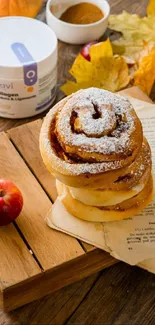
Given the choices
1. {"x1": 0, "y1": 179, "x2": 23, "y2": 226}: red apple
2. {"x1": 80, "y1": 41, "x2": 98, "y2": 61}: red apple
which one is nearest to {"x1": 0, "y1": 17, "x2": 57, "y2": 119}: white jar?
{"x1": 80, "y1": 41, "x2": 98, "y2": 61}: red apple

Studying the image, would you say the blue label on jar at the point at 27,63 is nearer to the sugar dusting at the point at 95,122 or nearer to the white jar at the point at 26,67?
the white jar at the point at 26,67

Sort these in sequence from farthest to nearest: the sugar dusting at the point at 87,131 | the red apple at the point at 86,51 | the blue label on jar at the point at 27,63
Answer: the red apple at the point at 86,51, the blue label on jar at the point at 27,63, the sugar dusting at the point at 87,131

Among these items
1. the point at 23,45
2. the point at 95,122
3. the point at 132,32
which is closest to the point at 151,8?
the point at 132,32

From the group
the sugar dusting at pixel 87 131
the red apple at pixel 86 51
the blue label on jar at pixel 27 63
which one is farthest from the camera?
the red apple at pixel 86 51

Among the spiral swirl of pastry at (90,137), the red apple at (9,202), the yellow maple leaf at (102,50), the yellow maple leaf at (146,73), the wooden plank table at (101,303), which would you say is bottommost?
the wooden plank table at (101,303)

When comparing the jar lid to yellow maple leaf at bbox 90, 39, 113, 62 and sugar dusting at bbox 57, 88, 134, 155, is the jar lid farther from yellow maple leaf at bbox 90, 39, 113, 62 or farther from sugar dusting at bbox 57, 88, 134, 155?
sugar dusting at bbox 57, 88, 134, 155

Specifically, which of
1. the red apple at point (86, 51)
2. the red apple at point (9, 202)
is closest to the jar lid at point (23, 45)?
the red apple at point (86, 51)
